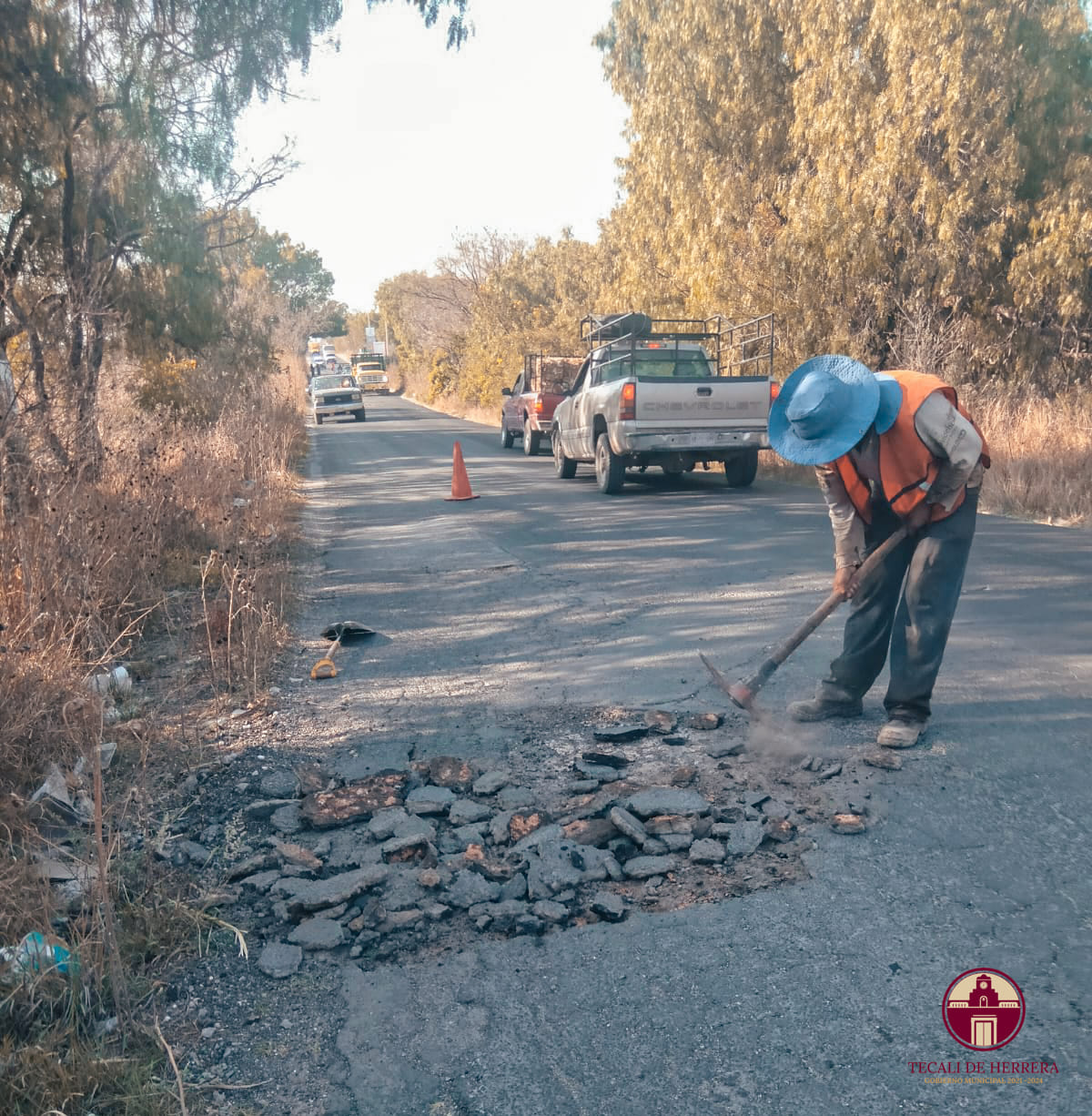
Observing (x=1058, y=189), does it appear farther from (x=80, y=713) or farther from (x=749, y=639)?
(x=80, y=713)

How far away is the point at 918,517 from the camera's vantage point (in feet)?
14.3

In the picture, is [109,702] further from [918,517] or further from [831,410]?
[918,517]

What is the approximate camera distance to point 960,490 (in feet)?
14.3

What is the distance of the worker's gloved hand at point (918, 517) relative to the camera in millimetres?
4359

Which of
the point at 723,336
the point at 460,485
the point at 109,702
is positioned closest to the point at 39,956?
the point at 109,702

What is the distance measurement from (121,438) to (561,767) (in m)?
7.12

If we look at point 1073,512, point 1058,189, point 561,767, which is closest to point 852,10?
point 1058,189

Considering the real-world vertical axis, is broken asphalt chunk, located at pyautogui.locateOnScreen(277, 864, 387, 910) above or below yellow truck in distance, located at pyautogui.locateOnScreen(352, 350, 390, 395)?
below

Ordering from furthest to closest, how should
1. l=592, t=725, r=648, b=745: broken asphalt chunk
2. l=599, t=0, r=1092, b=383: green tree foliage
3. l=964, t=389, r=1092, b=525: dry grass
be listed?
l=599, t=0, r=1092, b=383: green tree foliage
l=964, t=389, r=1092, b=525: dry grass
l=592, t=725, r=648, b=745: broken asphalt chunk

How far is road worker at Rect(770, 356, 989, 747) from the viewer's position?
13.7 ft

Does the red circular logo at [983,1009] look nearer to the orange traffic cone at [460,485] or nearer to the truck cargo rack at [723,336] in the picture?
the orange traffic cone at [460,485]

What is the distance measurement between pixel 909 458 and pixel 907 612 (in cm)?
71

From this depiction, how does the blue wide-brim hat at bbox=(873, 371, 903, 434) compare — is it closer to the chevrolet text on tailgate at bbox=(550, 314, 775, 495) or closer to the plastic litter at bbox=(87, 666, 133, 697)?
the plastic litter at bbox=(87, 666, 133, 697)

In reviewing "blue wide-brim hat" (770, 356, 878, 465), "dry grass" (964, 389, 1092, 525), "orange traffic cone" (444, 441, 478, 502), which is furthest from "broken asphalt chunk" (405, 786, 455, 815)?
"orange traffic cone" (444, 441, 478, 502)
